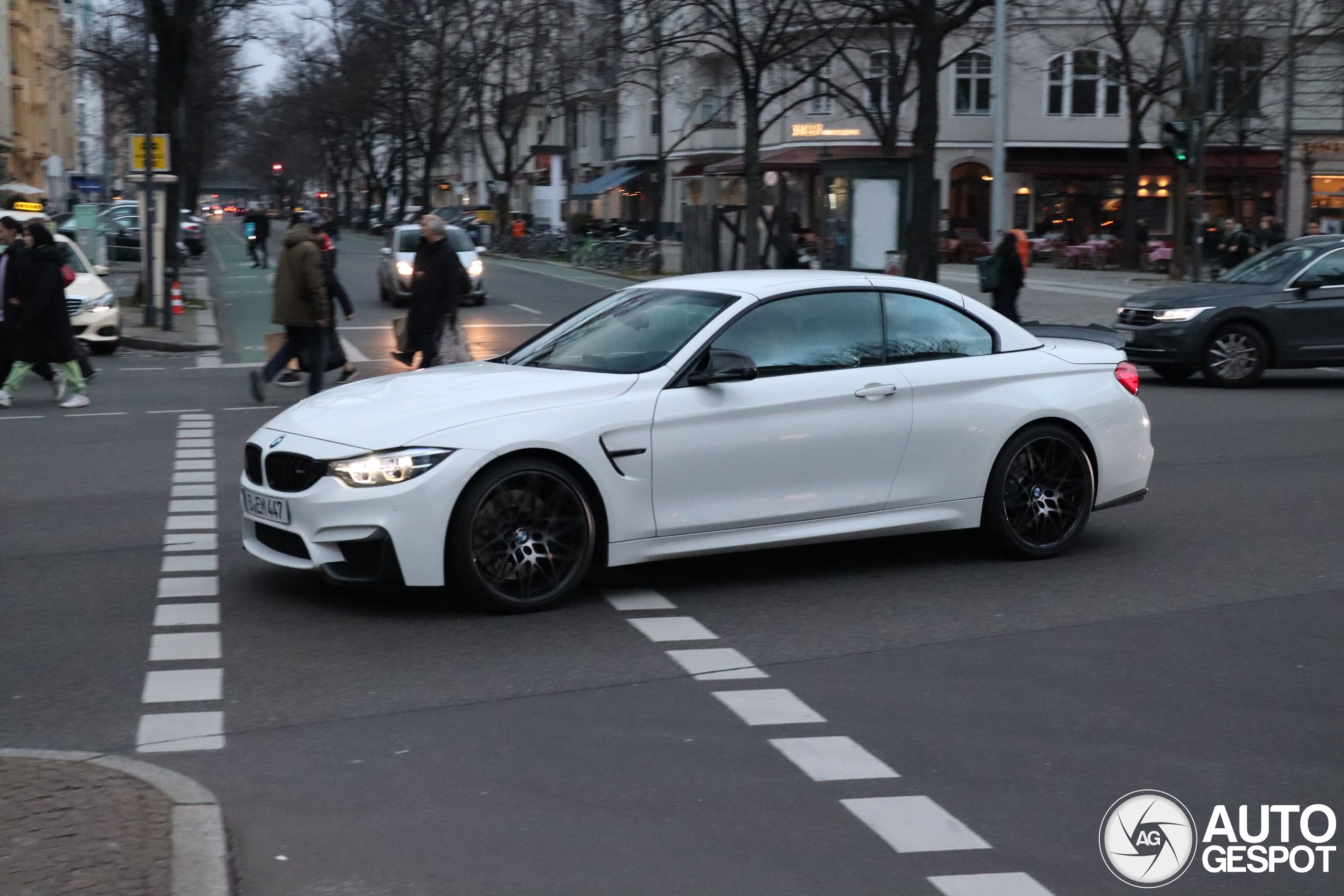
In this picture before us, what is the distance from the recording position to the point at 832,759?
218 inches

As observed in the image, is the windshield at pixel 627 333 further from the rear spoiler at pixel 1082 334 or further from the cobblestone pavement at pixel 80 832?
the cobblestone pavement at pixel 80 832

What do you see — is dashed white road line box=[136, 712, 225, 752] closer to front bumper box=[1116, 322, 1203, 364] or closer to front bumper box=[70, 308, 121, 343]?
front bumper box=[1116, 322, 1203, 364]

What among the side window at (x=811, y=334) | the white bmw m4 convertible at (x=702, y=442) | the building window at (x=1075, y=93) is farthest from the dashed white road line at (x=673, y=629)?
the building window at (x=1075, y=93)

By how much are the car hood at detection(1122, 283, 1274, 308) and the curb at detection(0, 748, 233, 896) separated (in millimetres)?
15727

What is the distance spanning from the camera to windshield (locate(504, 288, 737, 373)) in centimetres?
809

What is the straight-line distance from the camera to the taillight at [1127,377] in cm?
918

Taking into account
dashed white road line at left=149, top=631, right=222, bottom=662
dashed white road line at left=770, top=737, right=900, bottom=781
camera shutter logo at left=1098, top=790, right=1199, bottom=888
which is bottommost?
camera shutter logo at left=1098, top=790, right=1199, bottom=888

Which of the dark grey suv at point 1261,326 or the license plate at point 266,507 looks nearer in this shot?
the license plate at point 266,507

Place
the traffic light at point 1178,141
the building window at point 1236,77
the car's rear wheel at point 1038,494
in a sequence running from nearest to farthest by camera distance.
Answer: the car's rear wheel at point 1038,494 < the traffic light at point 1178,141 < the building window at point 1236,77

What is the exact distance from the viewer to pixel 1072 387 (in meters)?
8.94

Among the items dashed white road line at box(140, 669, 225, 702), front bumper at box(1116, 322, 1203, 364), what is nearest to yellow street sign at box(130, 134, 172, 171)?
front bumper at box(1116, 322, 1203, 364)

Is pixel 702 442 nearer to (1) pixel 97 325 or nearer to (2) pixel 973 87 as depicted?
(1) pixel 97 325

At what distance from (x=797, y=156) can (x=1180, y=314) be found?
147ft

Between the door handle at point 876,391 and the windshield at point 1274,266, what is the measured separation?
12.2 metres
